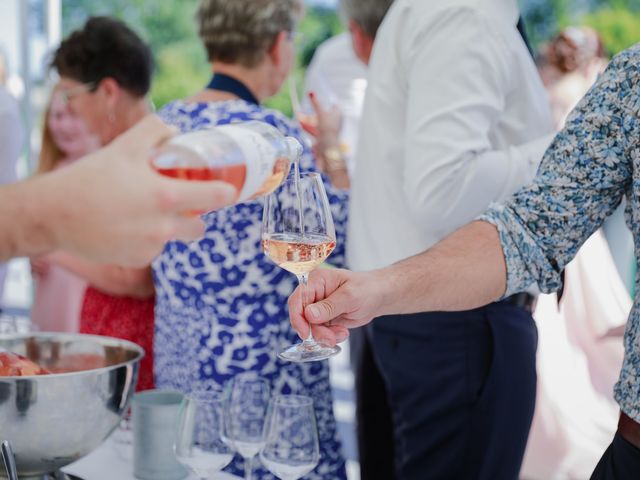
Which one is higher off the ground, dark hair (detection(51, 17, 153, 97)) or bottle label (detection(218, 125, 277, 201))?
dark hair (detection(51, 17, 153, 97))

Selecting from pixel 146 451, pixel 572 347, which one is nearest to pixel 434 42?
pixel 146 451

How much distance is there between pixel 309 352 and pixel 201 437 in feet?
0.68

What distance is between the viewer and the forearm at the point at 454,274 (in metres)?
1.38

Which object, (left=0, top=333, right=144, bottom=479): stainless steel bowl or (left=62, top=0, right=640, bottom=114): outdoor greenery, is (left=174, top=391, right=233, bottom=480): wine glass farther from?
(left=62, top=0, right=640, bottom=114): outdoor greenery

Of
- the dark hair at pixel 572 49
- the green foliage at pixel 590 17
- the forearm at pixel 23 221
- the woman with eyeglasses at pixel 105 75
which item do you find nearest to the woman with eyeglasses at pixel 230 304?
the woman with eyeglasses at pixel 105 75

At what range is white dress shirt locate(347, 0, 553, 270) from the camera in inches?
70.6

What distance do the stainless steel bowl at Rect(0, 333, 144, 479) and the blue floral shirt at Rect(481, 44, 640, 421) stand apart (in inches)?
26.0

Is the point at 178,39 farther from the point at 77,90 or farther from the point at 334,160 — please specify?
the point at 334,160

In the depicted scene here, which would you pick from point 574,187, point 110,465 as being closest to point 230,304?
point 110,465

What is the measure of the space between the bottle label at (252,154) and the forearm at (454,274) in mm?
520

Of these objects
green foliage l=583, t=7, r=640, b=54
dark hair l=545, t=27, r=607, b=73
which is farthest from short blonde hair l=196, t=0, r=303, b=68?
green foliage l=583, t=7, r=640, b=54

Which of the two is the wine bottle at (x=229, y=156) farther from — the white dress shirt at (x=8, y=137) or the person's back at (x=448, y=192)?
the white dress shirt at (x=8, y=137)

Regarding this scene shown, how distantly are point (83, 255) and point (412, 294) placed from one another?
708mm

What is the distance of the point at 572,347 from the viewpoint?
2951mm
